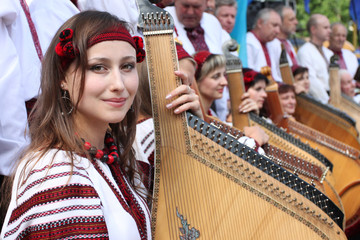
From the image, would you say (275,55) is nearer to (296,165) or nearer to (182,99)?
(296,165)

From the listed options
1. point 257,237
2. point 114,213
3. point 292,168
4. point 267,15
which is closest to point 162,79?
point 114,213

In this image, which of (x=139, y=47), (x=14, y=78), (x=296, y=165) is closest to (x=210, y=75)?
(x=296, y=165)

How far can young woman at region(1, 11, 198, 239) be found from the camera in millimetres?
1566

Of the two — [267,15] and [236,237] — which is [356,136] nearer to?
[267,15]

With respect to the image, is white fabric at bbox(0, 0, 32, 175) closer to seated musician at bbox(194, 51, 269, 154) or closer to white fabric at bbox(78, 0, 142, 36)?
white fabric at bbox(78, 0, 142, 36)

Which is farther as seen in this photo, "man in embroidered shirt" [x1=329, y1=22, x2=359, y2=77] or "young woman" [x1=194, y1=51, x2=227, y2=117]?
"man in embroidered shirt" [x1=329, y1=22, x2=359, y2=77]

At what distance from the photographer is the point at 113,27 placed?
1805 mm

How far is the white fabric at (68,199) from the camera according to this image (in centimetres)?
156

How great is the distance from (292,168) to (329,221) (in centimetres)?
93

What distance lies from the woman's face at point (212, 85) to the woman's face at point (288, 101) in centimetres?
183

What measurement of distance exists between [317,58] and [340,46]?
1.79 meters

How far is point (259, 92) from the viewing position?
4.95m

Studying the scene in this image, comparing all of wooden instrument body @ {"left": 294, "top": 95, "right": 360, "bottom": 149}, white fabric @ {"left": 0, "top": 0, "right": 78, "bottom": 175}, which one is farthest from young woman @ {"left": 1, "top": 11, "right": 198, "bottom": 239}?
wooden instrument body @ {"left": 294, "top": 95, "right": 360, "bottom": 149}

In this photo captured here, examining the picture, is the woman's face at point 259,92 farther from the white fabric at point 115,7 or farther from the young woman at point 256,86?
the white fabric at point 115,7
